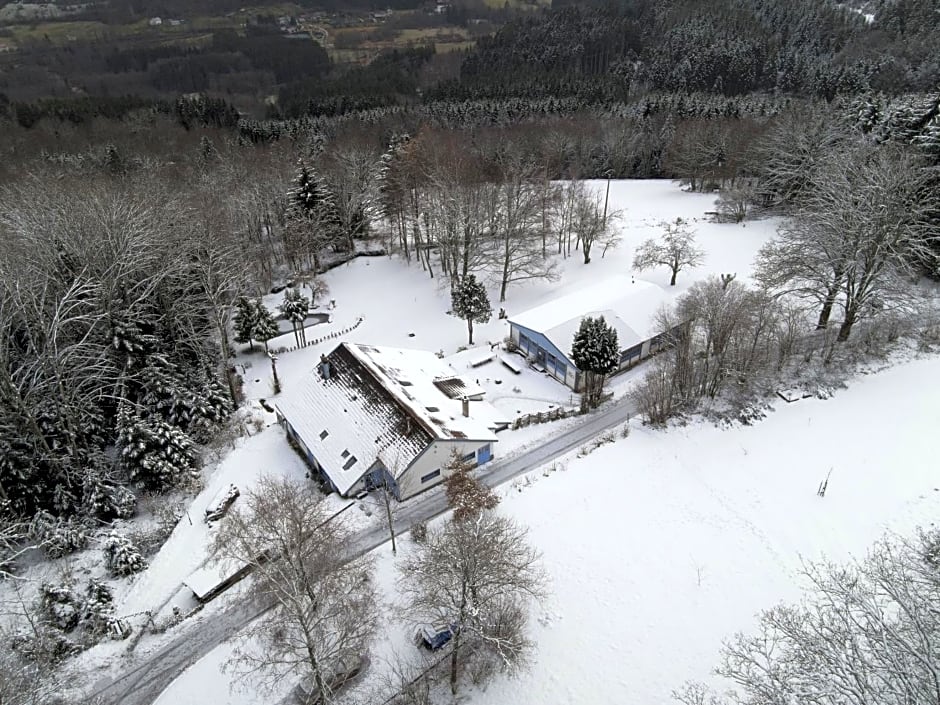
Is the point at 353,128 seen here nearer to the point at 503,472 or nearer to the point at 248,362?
the point at 248,362

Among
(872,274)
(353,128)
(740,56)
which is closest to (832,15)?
(740,56)

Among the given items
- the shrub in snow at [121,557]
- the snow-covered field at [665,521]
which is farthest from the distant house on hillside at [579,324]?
the shrub in snow at [121,557]

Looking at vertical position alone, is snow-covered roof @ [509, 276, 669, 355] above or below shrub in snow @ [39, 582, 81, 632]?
above

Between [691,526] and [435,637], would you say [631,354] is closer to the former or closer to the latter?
[691,526]

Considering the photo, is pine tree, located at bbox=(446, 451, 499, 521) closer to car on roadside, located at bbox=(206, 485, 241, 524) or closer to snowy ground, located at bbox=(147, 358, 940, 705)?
snowy ground, located at bbox=(147, 358, 940, 705)

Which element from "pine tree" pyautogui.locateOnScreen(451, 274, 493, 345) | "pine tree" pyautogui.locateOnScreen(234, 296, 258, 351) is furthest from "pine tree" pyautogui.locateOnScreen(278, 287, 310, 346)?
"pine tree" pyautogui.locateOnScreen(451, 274, 493, 345)

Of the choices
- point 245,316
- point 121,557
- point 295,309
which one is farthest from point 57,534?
point 295,309
